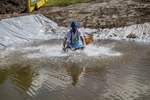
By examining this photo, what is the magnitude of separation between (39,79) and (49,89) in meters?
1.15

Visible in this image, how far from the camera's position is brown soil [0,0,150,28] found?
58.4 ft

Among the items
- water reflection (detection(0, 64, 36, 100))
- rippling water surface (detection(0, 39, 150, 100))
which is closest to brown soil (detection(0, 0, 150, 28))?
rippling water surface (detection(0, 39, 150, 100))

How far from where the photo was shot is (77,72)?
11680mm

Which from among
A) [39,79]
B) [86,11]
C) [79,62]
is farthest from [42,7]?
[39,79]

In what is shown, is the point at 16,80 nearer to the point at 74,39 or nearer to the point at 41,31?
the point at 74,39

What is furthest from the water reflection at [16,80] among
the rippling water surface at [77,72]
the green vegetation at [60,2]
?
the green vegetation at [60,2]

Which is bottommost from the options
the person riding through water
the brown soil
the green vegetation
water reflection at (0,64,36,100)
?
water reflection at (0,64,36,100)

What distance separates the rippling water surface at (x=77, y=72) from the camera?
954cm

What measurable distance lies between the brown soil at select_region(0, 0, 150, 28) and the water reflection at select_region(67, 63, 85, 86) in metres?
5.51

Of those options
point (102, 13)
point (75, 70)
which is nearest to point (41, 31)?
point (102, 13)

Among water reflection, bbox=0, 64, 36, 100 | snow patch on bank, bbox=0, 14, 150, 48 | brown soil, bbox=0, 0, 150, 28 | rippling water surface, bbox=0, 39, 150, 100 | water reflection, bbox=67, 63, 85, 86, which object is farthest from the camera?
brown soil, bbox=0, 0, 150, 28

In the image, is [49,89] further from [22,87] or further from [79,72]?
[79,72]

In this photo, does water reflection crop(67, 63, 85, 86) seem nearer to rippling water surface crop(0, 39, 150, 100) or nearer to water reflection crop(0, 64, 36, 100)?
rippling water surface crop(0, 39, 150, 100)

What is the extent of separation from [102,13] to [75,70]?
791 centimetres
